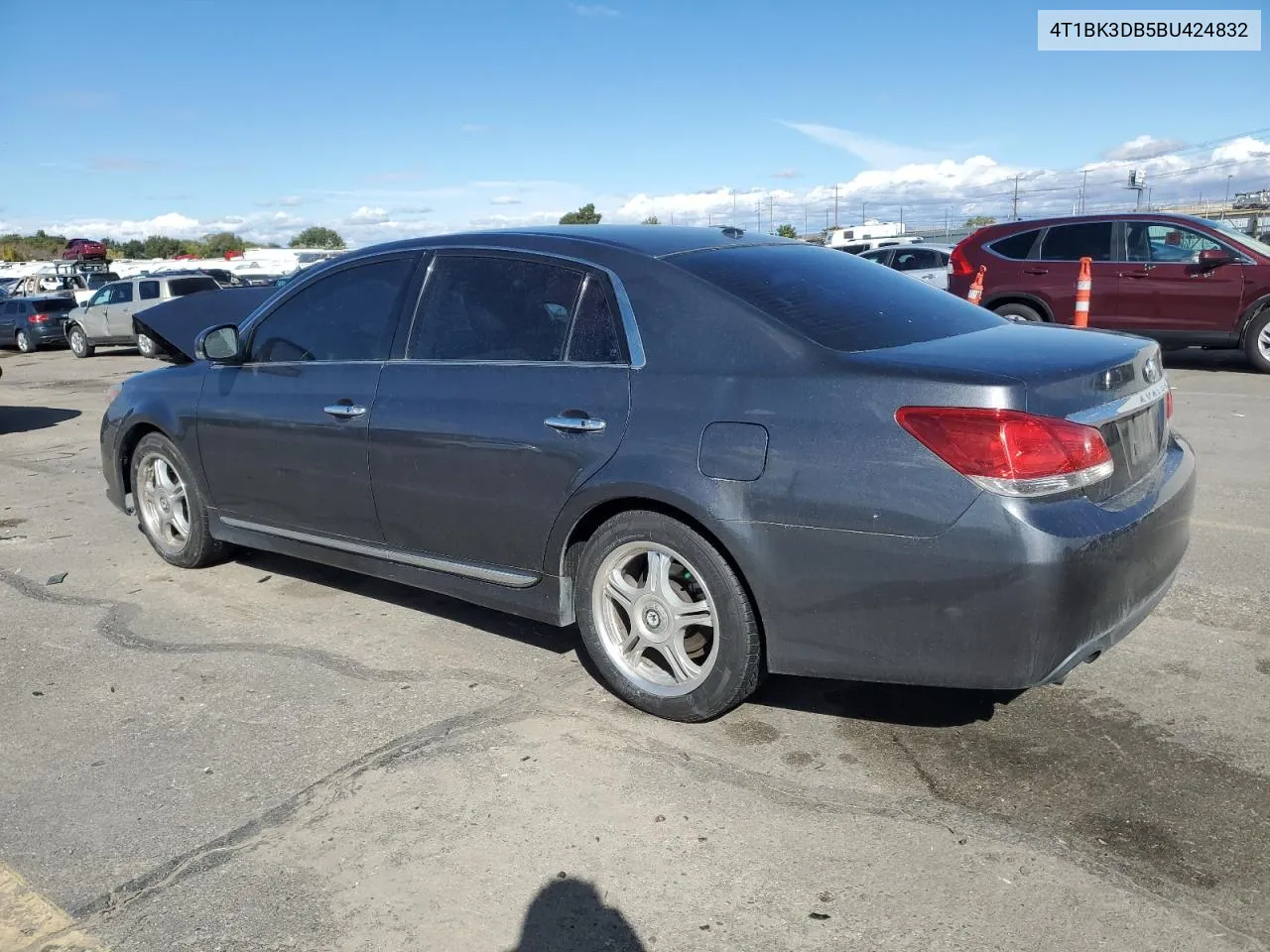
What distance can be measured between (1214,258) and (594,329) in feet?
35.3

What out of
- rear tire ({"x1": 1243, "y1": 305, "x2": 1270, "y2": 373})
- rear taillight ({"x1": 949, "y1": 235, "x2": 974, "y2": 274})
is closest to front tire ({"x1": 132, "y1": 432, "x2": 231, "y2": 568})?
rear taillight ({"x1": 949, "y1": 235, "x2": 974, "y2": 274})

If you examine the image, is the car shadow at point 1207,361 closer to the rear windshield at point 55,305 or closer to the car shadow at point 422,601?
the car shadow at point 422,601

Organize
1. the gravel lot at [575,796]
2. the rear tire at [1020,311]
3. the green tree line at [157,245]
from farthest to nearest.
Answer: the green tree line at [157,245]
the rear tire at [1020,311]
the gravel lot at [575,796]

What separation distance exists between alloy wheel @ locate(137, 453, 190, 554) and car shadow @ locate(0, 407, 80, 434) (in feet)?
23.0

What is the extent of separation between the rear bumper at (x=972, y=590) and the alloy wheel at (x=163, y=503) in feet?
11.7

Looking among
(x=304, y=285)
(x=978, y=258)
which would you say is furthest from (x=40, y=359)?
(x=304, y=285)

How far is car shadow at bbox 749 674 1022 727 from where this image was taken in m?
3.75

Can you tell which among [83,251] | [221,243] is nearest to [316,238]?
[221,243]

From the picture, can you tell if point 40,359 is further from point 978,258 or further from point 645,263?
point 645,263

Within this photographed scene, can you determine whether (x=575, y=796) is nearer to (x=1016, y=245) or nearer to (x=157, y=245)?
(x=1016, y=245)

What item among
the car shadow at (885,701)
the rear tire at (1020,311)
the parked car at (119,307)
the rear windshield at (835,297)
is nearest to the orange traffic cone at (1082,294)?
the rear tire at (1020,311)

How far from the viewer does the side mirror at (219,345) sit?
512 centimetres

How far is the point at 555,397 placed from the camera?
12.6 feet

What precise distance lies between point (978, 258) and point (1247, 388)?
3478 mm
